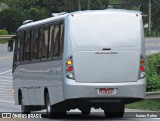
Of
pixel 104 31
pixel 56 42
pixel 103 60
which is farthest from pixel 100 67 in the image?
pixel 56 42

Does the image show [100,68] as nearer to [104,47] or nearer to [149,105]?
[104,47]

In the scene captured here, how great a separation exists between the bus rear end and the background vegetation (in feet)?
237

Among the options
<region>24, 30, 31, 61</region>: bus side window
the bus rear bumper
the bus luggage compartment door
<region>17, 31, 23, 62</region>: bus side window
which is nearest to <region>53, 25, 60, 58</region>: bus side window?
the bus luggage compartment door

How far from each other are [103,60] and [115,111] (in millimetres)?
2392

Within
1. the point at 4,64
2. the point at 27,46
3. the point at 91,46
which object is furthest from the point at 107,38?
the point at 4,64

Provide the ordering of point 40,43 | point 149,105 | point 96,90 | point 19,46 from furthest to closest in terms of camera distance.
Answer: point 149,105, point 19,46, point 40,43, point 96,90

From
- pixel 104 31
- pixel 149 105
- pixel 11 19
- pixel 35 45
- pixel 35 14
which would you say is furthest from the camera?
pixel 35 14

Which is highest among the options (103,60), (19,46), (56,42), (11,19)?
(56,42)

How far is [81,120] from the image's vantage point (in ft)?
66.4

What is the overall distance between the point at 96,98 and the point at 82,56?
1.10 metres

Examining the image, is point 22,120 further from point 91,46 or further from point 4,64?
point 4,64

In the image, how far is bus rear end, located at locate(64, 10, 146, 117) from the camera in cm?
1927

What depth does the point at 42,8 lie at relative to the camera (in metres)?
111

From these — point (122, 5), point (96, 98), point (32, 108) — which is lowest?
point (122, 5)
